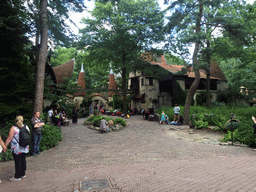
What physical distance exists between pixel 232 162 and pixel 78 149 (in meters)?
6.32

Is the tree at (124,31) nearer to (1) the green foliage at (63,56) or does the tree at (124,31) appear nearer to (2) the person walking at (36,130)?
(2) the person walking at (36,130)

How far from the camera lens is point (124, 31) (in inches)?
860

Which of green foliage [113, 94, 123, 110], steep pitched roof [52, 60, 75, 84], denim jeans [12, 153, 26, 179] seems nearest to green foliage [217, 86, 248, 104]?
green foliage [113, 94, 123, 110]

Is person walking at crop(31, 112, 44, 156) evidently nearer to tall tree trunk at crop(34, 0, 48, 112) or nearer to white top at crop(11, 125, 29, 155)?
tall tree trunk at crop(34, 0, 48, 112)

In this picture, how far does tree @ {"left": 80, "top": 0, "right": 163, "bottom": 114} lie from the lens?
21.8 metres

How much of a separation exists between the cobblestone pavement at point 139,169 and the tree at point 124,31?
15.4 m

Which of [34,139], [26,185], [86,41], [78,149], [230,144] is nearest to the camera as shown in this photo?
[26,185]

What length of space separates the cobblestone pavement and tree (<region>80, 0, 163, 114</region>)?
15.4 metres

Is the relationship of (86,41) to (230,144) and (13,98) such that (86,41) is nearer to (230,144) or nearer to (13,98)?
(13,98)

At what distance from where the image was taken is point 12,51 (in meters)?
9.56

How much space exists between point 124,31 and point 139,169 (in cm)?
1875

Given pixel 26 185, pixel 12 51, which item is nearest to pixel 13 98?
pixel 12 51

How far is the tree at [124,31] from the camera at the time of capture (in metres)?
21.8

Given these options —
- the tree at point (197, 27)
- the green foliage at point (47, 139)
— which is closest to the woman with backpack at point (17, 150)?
the green foliage at point (47, 139)
